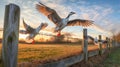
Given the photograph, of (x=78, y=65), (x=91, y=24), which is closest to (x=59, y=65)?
(x=78, y=65)

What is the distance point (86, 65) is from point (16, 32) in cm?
387

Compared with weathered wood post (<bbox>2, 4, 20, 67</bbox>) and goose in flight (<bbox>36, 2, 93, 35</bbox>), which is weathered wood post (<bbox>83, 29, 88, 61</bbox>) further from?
weathered wood post (<bbox>2, 4, 20, 67</bbox>)

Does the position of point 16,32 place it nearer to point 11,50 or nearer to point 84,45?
point 11,50

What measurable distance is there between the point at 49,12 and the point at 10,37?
6.55 m

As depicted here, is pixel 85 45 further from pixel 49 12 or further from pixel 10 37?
pixel 10 37

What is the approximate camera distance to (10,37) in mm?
2457

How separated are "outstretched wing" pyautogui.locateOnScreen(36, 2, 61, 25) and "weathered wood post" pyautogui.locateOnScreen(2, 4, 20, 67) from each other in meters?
6.19

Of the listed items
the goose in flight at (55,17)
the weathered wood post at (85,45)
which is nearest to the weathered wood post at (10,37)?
the weathered wood post at (85,45)

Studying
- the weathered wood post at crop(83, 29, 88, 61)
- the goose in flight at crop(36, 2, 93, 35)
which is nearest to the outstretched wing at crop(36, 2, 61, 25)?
the goose in flight at crop(36, 2, 93, 35)

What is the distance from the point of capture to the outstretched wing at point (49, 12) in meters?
8.72

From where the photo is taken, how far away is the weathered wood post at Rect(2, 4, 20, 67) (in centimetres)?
241

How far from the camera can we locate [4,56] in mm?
2430

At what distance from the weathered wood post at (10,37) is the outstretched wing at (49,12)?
20.3ft

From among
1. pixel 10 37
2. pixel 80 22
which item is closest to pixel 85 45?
pixel 80 22
